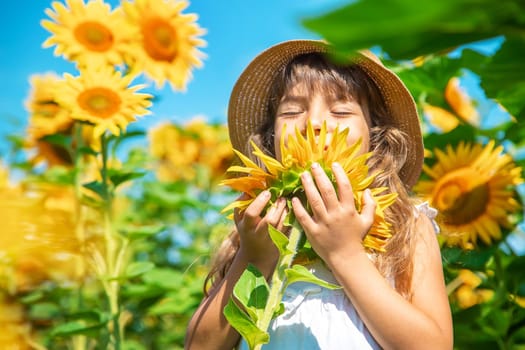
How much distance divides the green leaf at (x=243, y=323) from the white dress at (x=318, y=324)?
0.39 m

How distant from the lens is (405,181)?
1604 mm

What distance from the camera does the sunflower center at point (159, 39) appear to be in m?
2.11

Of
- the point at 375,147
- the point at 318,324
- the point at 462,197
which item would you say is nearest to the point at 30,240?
the point at 318,324

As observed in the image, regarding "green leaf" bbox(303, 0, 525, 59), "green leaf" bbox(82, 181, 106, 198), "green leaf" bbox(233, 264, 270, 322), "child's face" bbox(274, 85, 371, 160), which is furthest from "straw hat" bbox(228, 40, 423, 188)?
"green leaf" bbox(303, 0, 525, 59)

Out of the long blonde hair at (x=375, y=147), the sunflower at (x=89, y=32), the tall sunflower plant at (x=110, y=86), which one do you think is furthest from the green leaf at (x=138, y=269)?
the sunflower at (x=89, y=32)

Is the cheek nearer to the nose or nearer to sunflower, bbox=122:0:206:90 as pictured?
the nose

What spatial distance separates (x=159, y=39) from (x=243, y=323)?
4.92 ft

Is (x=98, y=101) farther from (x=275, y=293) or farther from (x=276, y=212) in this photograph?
(x=275, y=293)

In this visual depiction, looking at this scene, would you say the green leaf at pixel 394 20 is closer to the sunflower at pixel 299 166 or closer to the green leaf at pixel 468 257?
the sunflower at pixel 299 166

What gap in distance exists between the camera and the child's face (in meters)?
1.32

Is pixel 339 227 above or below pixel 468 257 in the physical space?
above

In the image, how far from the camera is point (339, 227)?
107cm

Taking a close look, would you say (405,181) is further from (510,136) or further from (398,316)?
(398,316)

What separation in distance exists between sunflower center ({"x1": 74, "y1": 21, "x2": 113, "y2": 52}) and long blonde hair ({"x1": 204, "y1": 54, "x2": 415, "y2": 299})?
65cm
